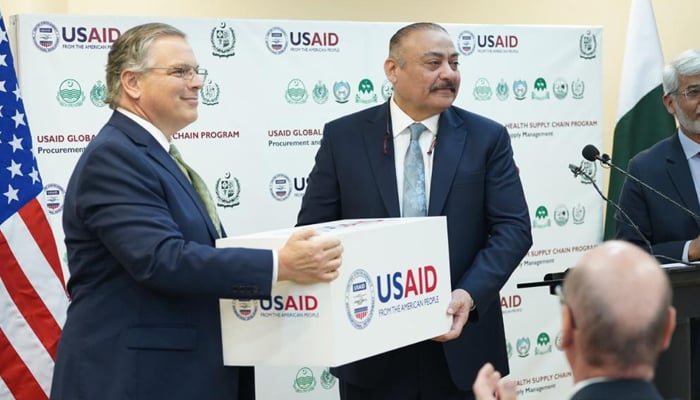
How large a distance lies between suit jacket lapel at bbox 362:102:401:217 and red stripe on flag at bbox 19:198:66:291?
4.64 feet

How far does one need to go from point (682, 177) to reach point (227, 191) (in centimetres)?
208

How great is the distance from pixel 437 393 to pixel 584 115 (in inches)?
110

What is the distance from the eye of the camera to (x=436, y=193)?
342cm

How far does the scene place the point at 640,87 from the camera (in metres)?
6.07

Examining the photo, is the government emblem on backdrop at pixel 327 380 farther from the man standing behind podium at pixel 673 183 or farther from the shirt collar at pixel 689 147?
the shirt collar at pixel 689 147

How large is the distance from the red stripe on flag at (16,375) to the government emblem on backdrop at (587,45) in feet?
11.1

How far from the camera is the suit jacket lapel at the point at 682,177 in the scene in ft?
12.7

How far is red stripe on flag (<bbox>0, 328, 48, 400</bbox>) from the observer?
13.3 ft

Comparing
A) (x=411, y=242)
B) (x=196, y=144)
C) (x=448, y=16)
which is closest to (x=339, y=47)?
(x=196, y=144)

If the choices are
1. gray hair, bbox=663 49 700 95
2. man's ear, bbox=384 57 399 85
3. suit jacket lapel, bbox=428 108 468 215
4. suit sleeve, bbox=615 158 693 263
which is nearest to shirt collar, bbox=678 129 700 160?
suit sleeve, bbox=615 158 693 263

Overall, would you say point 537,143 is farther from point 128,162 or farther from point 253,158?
point 128,162

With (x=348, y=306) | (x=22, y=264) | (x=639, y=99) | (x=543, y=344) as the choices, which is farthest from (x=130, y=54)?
(x=639, y=99)

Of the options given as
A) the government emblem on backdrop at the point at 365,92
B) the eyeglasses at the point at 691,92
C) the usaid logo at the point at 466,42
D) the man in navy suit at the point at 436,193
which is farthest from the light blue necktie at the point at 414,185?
the usaid logo at the point at 466,42

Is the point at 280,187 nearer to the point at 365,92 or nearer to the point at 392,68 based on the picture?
the point at 365,92
